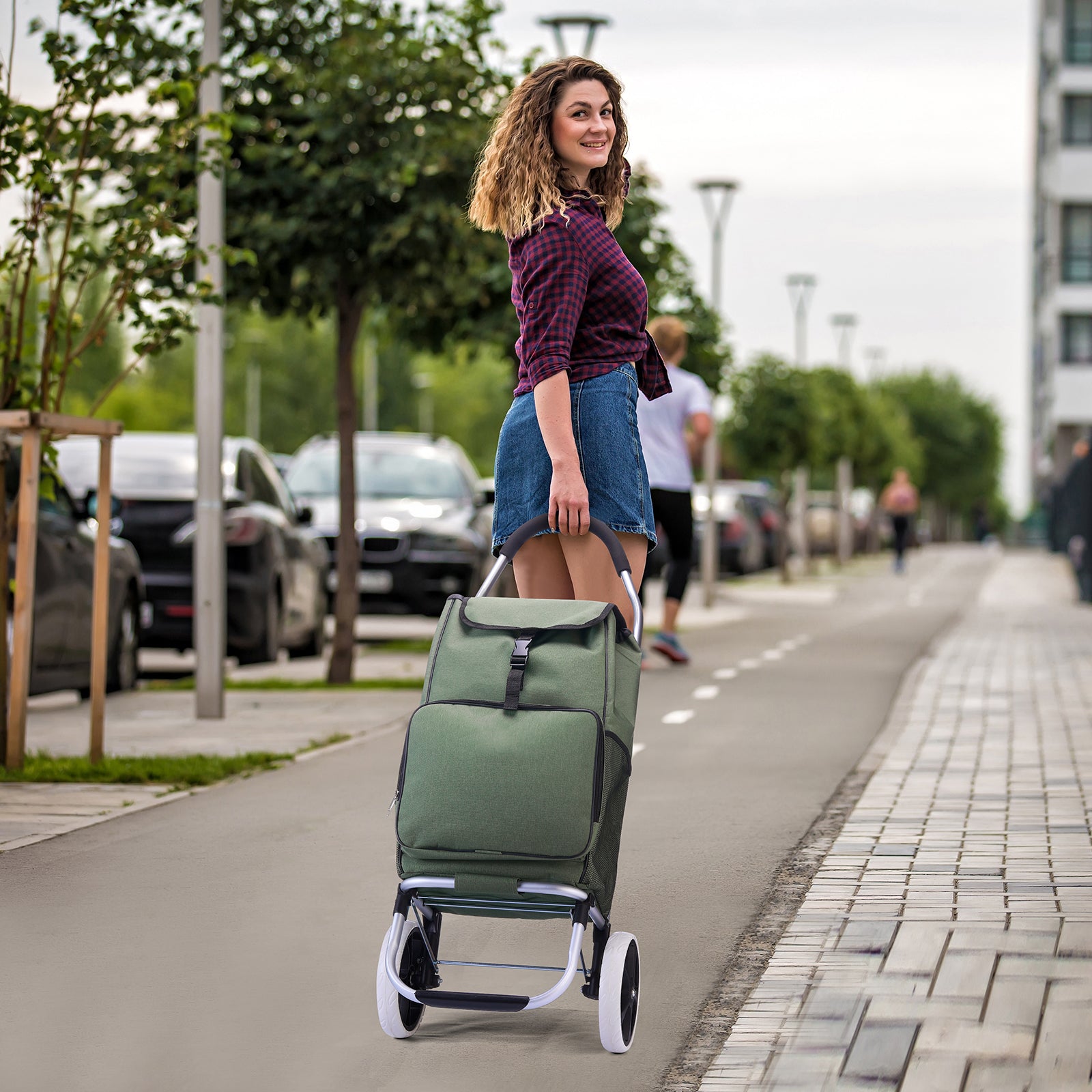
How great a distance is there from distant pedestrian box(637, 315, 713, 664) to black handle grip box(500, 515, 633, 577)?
7853 mm

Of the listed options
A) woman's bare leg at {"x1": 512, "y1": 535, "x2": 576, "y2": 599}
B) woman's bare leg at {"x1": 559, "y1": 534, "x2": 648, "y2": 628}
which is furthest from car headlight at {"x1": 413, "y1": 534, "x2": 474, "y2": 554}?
woman's bare leg at {"x1": 559, "y1": 534, "x2": 648, "y2": 628}

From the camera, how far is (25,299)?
8.38 meters

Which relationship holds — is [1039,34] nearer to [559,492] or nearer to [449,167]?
[449,167]

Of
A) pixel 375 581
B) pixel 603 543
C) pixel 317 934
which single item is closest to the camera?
pixel 603 543

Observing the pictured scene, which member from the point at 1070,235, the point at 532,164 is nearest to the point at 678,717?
the point at 532,164

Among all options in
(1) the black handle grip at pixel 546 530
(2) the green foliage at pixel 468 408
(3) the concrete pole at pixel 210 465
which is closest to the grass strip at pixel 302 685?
(3) the concrete pole at pixel 210 465

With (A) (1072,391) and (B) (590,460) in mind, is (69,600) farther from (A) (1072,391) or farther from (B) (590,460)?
(A) (1072,391)

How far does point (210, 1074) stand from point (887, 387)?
4135 inches

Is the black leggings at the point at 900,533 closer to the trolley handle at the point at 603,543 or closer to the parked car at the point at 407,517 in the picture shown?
the parked car at the point at 407,517

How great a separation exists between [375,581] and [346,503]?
3.25m

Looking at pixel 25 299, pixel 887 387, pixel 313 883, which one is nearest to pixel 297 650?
pixel 25 299

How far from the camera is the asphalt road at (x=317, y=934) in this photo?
402 cm

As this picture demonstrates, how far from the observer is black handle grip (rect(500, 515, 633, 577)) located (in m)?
4.45

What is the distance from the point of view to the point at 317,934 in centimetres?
512
